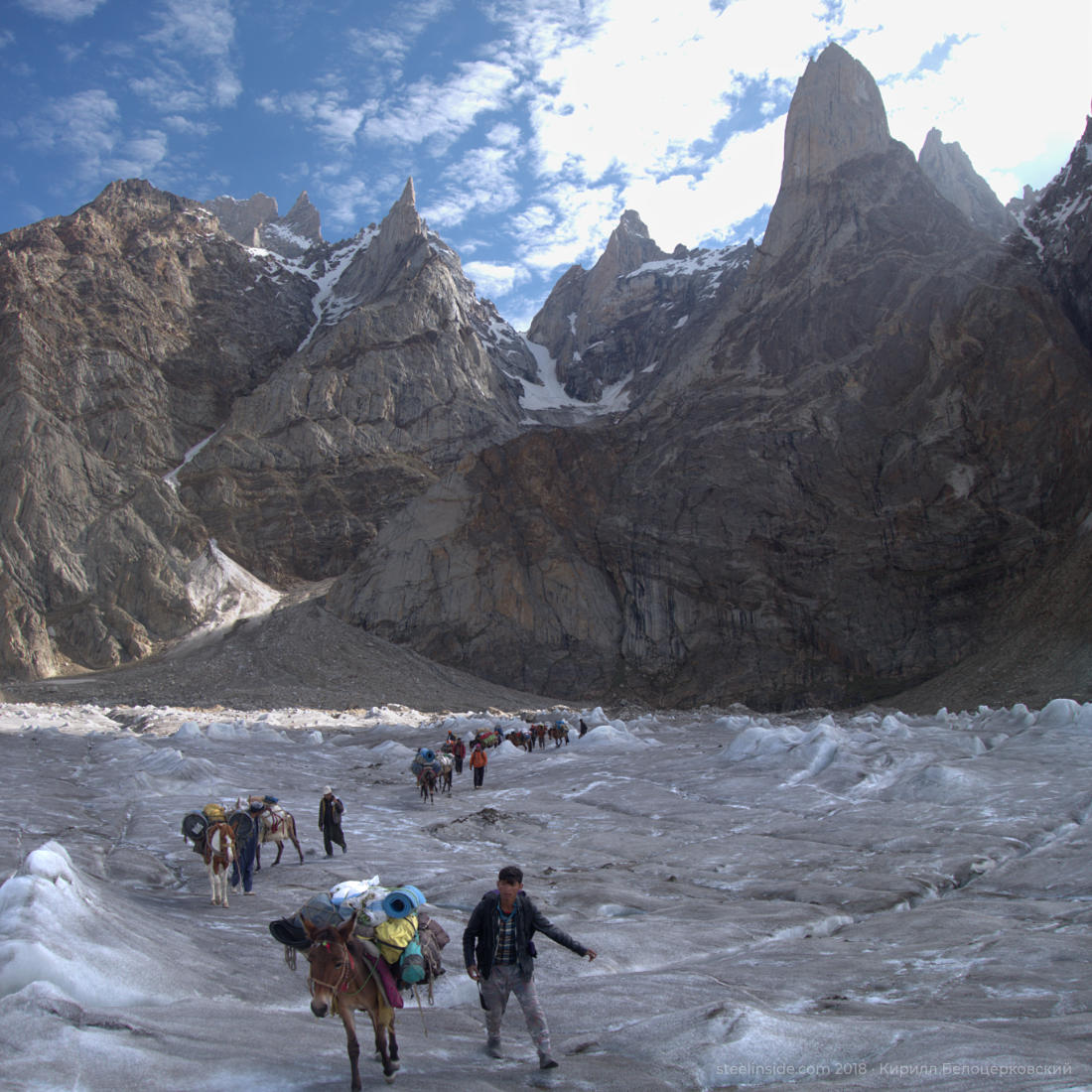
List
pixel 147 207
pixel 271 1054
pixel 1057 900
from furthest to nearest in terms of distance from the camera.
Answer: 1. pixel 147 207
2. pixel 1057 900
3. pixel 271 1054

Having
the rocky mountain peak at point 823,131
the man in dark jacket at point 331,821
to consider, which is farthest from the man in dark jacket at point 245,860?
the rocky mountain peak at point 823,131

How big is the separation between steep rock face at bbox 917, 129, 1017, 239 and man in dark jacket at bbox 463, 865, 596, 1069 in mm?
112851

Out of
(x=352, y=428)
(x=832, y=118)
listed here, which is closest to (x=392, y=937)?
(x=352, y=428)

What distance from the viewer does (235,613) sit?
66438 millimetres

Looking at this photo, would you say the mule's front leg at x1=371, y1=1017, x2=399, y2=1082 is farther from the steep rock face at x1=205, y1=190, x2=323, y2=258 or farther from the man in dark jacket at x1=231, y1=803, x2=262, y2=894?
the steep rock face at x1=205, y1=190, x2=323, y2=258

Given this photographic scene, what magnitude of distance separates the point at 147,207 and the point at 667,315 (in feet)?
228

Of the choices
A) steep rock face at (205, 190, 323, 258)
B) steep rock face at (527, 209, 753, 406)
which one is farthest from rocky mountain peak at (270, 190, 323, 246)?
steep rock face at (527, 209, 753, 406)

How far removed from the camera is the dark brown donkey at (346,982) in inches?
195

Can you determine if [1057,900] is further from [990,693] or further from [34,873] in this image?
[990,693]

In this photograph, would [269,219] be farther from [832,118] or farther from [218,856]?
[218,856]

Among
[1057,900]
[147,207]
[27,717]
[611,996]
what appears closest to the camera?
[611,996]

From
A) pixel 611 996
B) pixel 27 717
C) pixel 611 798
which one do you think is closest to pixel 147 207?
pixel 27 717

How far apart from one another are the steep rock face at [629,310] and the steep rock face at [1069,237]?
40.7 metres

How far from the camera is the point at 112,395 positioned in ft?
261
